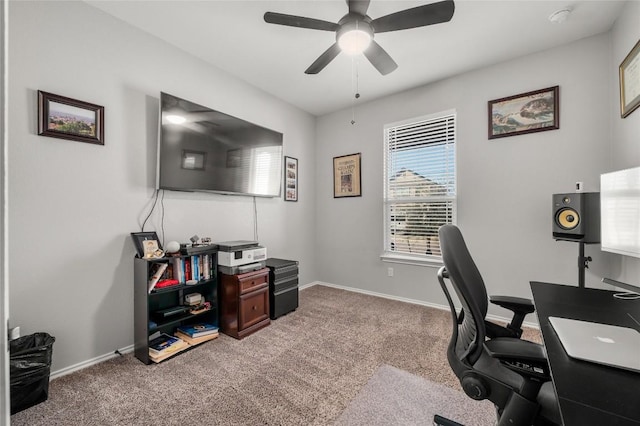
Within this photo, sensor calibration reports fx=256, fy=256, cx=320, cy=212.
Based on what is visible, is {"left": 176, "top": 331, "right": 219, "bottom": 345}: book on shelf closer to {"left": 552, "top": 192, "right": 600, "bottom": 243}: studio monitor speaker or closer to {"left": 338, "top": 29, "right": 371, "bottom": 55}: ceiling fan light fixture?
{"left": 338, "top": 29, "right": 371, "bottom": 55}: ceiling fan light fixture

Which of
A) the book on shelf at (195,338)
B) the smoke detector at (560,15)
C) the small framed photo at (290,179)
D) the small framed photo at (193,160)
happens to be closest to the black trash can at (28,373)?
the book on shelf at (195,338)

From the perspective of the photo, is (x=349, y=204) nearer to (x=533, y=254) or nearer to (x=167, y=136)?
(x=533, y=254)

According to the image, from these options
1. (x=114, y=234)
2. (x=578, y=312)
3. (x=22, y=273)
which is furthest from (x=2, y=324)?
(x=578, y=312)

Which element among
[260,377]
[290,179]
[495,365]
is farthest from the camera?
[290,179]

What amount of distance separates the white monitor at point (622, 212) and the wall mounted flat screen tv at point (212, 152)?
2957 millimetres

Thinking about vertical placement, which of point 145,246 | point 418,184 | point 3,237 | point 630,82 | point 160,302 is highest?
point 630,82

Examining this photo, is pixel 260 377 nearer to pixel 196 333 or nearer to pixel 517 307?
pixel 196 333

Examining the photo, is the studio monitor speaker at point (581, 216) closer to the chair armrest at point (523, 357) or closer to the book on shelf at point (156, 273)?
the chair armrest at point (523, 357)

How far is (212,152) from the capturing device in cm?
264

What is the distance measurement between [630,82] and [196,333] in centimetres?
403

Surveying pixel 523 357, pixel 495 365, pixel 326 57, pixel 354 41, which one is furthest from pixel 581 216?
pixel 326 57

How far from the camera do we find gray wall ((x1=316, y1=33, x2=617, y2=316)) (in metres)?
2.38

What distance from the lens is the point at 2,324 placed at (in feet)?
2.33

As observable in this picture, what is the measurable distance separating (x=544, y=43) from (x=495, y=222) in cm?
179
